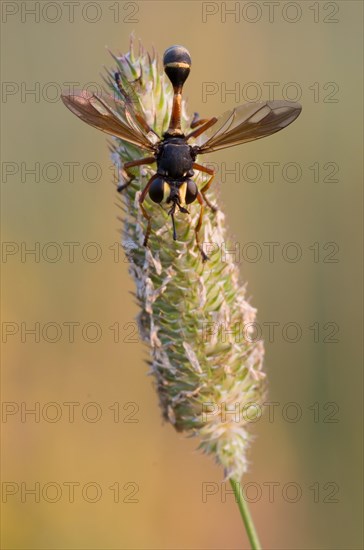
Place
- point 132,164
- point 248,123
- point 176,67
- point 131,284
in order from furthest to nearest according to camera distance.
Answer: point 131,284 → point 248,123 → point 176,67 → point 132,164

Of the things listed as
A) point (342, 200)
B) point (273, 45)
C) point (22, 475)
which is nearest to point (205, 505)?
point (22, 475)

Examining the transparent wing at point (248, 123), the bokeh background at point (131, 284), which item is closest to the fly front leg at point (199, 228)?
the transparent wing at point (248, 123)

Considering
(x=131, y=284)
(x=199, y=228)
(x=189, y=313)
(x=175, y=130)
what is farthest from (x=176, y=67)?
(x=131, y=284)

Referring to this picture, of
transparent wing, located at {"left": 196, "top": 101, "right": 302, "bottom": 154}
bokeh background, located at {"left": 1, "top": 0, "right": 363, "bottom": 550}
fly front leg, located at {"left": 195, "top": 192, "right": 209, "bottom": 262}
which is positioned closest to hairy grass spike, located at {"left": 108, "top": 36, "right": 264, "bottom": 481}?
fly front leg, located at {"left": 195, "top": 192, "right": 209, "bottom": 262}

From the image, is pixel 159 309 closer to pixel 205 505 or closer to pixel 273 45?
pixel 205 505

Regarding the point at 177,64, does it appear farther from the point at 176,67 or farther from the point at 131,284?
the point at 131,284

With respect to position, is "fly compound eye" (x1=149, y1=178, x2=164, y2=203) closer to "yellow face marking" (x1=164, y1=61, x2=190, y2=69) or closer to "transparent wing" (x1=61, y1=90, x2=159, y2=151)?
"transparent wing" (x1=61, y1=90, x2=159, y2=151)
